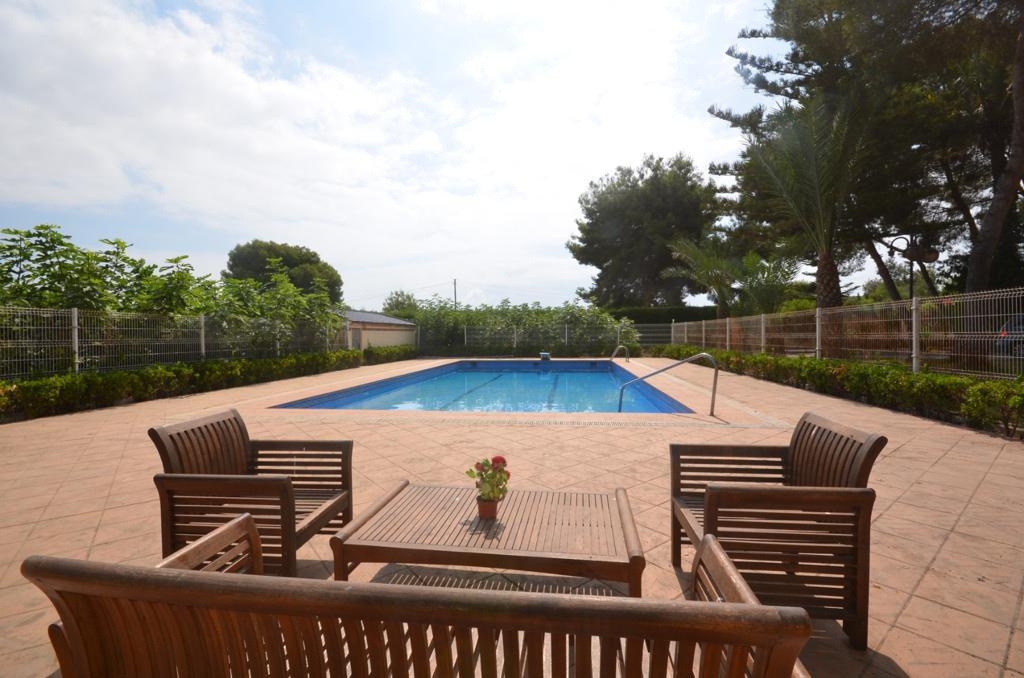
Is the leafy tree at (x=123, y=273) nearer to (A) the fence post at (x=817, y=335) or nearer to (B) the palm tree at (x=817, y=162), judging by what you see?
(A) the fence post at (x=817, y=335)

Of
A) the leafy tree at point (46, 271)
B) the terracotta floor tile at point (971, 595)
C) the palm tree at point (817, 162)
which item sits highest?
the palm tree at point (817, 162)

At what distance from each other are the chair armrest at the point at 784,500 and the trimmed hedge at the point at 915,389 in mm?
5231

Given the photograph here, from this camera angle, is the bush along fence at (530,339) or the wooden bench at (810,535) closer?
the wooden bench at (810,535)

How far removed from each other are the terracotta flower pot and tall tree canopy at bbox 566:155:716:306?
928 inches

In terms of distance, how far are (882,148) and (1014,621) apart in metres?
15.2

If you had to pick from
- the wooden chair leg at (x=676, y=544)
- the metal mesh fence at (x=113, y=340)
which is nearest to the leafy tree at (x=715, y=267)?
the metal mesh fence at (x=113, y=340)

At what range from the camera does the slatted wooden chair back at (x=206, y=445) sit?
2.08 meters

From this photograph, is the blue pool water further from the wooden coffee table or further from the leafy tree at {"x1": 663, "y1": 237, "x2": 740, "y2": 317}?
the wooden coffee table

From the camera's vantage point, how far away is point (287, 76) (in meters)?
7.35

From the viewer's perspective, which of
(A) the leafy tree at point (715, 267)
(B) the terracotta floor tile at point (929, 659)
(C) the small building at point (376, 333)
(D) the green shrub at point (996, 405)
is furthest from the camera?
(C) the small building at point (376, 333)

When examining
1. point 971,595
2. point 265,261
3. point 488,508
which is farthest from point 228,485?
point 265,261

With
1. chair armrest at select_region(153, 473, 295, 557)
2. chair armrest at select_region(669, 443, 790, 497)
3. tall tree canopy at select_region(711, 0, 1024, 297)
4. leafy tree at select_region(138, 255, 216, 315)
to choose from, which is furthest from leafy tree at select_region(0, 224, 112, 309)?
tall tree canopy at select_region(711, 0, 1024, 297)

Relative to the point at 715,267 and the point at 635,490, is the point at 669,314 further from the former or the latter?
the point at 635,490

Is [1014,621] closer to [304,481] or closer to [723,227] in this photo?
[304,481]
